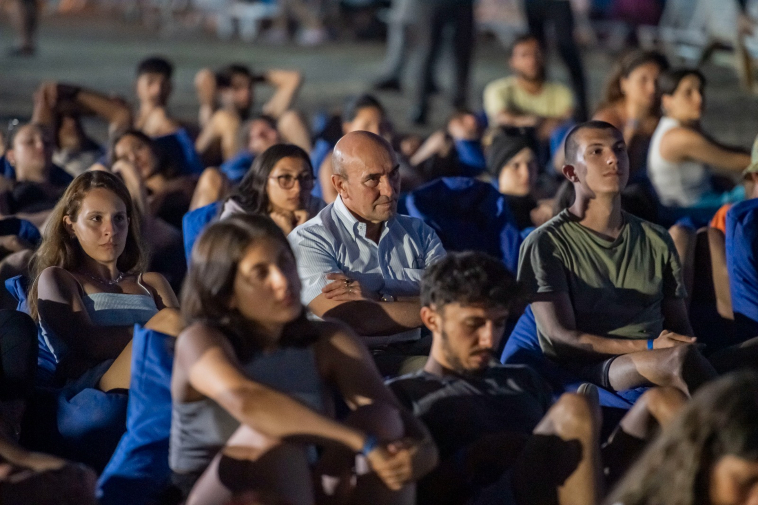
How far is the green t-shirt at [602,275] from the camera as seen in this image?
3273mm

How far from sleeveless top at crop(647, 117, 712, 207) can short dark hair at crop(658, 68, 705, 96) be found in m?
0.14

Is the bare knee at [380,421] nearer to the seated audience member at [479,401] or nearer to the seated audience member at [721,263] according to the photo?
the seated audience member at [479,401]

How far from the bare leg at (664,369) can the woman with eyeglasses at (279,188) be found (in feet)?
4.54

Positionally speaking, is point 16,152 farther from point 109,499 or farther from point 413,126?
point 413,126

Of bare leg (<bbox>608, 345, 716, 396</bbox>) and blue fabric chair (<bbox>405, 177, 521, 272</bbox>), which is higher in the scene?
blue fabric chair (<bbox>405, 177, 521, 272</bbox>)

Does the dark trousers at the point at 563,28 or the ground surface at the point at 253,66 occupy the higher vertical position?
the dark trousers at the point at 563,28

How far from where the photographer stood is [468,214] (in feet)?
13.8

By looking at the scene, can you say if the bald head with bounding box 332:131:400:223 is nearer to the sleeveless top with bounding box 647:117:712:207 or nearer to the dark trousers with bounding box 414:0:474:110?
the sleeveless top with bounding box 647:117:712:207

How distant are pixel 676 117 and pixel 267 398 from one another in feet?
11.1

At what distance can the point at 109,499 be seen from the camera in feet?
8.23

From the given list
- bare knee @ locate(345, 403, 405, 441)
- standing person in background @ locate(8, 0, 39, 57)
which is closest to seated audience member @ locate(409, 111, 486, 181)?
bare knee @ locate(345, 403, 405, 441)

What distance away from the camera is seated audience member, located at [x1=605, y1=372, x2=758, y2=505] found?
189 centimetres

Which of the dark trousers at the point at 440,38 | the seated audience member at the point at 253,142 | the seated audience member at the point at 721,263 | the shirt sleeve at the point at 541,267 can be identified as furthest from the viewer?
the dark trousers at the point at 440,38

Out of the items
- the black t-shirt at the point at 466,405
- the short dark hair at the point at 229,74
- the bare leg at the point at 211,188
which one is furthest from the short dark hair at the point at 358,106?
the black t-shirt at the point at 466,405
